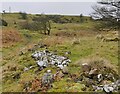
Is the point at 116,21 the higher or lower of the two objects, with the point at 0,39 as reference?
higher

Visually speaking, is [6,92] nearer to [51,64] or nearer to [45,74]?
[45,74]

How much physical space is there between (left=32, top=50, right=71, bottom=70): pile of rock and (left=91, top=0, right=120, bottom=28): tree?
9.68 ft

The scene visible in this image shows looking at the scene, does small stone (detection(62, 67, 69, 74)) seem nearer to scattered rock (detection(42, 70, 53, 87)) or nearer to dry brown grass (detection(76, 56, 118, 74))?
scattered rock (detection(42, 70, 53, 87))

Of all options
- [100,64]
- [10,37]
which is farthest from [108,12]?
[10,37]

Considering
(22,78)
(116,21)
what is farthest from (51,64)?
(116,21)

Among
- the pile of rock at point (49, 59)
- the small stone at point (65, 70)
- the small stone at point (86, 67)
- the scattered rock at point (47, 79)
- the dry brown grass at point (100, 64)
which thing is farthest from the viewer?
the pile of rock at point (49, 59)

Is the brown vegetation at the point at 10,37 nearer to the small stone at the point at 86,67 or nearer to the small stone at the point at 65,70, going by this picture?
Answer: the small stone at the point at 65,70

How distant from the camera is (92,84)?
1419 cm

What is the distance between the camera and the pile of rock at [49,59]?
17.0 m

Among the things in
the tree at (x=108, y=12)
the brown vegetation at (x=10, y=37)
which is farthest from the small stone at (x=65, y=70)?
the brown vegetation at (x=10, y=37)

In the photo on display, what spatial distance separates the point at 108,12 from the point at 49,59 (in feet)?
13.3

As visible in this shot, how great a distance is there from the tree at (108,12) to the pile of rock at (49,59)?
116 inches

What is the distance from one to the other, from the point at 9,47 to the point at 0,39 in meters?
6.06

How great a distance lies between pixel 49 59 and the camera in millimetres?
17812
